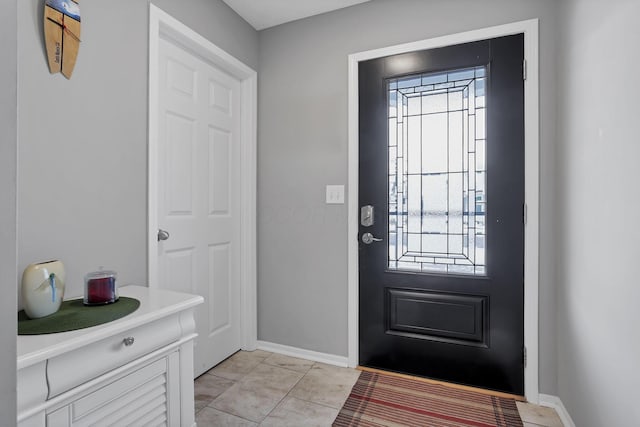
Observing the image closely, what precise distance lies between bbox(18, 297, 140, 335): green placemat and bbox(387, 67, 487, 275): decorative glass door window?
153cm

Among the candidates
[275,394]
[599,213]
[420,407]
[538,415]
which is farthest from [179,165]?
[538,415]

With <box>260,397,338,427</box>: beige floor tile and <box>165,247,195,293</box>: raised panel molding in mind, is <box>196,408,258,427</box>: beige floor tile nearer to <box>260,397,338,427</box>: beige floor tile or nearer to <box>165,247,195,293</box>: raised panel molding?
<box>260,397,338,427</box>: beige floor tile

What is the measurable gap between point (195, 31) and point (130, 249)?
131cm

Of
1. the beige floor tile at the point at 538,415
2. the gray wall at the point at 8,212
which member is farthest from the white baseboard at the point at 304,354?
the gray wall at the point at 8,212

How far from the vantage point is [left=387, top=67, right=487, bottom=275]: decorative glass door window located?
6.59 ft

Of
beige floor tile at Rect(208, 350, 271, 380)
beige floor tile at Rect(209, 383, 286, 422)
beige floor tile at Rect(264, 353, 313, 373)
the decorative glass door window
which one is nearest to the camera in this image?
beige floor tile at Rect(209, 383, 286, 422)

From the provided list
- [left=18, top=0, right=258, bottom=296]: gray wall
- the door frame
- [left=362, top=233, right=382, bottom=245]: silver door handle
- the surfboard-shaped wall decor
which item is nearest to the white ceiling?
the door frame

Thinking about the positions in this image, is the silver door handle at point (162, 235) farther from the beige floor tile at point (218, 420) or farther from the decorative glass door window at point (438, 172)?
the decorative glass door window at point (438, 172)

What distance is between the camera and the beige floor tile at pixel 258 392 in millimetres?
1814

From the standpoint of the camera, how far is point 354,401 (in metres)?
1.91

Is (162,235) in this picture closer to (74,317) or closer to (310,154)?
(74,317)

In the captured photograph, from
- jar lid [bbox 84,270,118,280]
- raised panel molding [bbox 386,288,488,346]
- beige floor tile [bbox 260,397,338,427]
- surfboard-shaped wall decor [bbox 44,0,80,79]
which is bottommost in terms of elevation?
beige floor tile [bbox 260,397,338,427]

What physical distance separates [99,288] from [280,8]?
2.05 meters

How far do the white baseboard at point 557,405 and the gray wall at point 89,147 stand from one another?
2.23 metres
